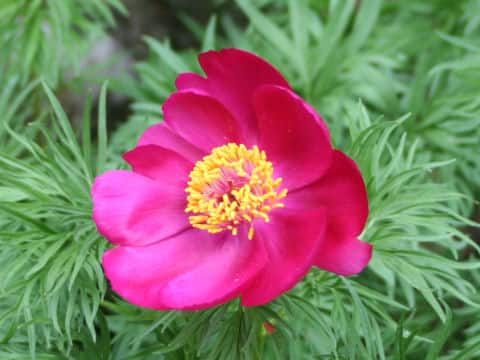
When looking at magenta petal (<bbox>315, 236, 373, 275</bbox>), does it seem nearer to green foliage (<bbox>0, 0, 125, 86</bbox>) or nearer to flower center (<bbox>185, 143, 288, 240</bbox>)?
flower center (<bbox>185, 143, 288, 240</bbox>)

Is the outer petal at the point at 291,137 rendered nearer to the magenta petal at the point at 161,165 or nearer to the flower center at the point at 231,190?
the flower center at the point at 231,190

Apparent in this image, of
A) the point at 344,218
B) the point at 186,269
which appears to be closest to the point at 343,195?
the point at 344,218

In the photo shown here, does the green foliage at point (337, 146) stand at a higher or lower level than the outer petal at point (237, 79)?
lower

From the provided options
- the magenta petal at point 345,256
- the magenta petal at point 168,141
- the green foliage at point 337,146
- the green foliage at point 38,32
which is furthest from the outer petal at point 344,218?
the green foliage at point 38,32

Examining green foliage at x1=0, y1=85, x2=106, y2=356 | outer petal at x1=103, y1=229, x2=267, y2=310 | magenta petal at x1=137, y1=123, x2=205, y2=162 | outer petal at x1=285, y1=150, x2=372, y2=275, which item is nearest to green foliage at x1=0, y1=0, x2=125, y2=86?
green foliage at x1=0, y1=85, x2=106, y2=356

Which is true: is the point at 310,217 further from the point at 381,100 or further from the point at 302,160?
the point at 381,100
